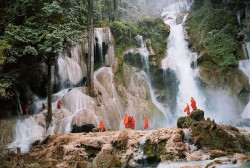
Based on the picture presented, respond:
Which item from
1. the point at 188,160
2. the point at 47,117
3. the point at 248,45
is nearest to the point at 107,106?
the point at 47,117

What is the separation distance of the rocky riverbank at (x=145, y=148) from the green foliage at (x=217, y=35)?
50.6ft

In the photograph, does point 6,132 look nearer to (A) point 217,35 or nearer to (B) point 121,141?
(B) point 121,141

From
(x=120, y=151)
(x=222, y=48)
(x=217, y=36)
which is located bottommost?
(x=120, y=151)

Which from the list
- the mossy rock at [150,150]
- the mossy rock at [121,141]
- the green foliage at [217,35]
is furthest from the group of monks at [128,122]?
the green foliage at [217,35]

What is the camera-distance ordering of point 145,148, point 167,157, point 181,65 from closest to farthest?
point 167,157 < point 145,148 < point 181,65

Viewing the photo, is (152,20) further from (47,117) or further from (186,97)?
(47,117)

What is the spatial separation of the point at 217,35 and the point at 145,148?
69.0 feet

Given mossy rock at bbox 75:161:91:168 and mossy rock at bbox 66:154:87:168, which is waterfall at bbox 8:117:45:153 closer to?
mossy rock at bbox 66:154:87:168

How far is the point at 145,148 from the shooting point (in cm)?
1204

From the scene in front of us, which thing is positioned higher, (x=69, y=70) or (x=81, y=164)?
(x=69, y=70)

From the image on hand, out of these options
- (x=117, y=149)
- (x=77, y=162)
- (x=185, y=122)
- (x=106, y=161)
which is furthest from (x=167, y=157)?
(x=77, y=162)

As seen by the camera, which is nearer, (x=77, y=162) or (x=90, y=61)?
(x=77, y=162)

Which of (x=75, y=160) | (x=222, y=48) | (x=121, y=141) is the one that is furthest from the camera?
(x=222, y=48)

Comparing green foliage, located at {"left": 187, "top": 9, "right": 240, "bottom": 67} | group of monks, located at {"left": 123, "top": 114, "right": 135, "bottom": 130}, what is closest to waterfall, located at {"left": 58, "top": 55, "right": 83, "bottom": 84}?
group of monks, located at {"left": 123, "top": 114, "right": 135, "bottom": 130}
